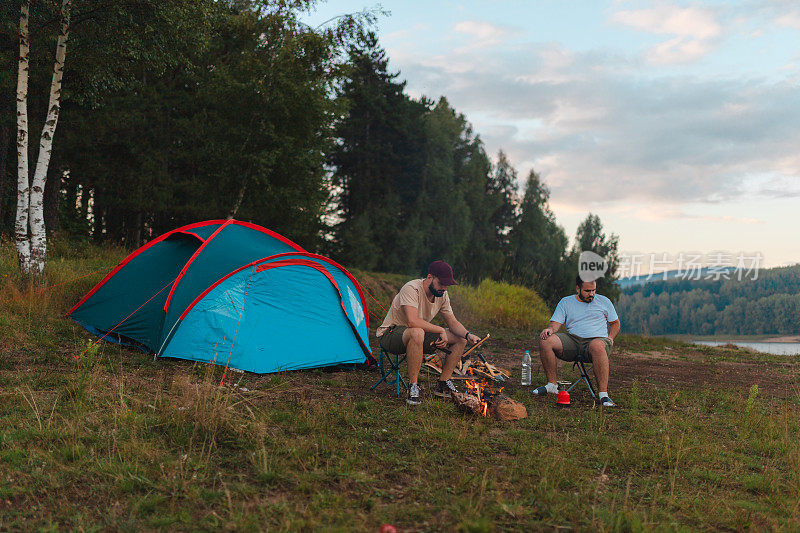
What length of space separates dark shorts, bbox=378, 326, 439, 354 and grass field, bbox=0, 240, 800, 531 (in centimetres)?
51

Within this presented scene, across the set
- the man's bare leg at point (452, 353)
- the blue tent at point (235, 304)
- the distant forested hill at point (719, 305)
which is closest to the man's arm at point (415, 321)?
the man's bare leg at point (452, 353)

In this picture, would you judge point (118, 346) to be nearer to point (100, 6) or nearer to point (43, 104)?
point (100, 6)

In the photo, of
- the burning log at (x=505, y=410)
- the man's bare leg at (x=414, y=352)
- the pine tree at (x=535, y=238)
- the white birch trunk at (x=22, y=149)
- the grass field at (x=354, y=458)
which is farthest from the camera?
the pine tree at (x=535, y=238)

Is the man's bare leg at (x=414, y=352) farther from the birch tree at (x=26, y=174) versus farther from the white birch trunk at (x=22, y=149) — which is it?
the white birch trunk at (x=22, y=149)

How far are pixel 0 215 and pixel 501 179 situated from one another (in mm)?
34735

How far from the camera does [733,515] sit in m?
3.39

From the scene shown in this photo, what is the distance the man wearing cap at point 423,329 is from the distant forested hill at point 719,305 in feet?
152

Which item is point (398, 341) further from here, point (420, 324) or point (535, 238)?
point (535, 238)

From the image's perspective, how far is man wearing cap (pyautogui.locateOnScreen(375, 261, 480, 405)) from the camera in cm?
598

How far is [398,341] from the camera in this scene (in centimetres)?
619

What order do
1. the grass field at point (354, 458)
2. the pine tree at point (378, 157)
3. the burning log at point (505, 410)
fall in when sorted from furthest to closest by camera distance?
the pine tree at point (378, 157), the burning log at point (505, 410), the grass field at point (354, 458)

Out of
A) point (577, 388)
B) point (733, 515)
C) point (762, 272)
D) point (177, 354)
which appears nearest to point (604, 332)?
point (577, 388)

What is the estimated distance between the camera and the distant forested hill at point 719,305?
54562mm

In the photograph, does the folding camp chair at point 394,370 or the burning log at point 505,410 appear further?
the folding camp chair at point 394,370
